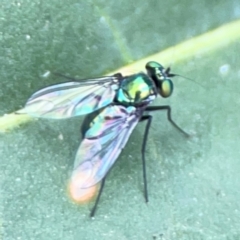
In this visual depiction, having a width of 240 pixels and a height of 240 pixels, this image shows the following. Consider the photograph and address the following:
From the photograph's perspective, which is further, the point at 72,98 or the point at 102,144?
the point at 72,98

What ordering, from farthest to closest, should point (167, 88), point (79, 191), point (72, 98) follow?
1. point (72, 98)
2. point (167, 88)
3. point (79, 191)

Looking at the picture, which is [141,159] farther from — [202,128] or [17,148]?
[17,148]

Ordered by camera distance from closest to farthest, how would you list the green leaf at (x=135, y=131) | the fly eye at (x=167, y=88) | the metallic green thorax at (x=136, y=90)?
the green leaf at (x=135, y=131), the fly eye at (x=167, y=88), the metallic green thorax at (x=136, y=90)

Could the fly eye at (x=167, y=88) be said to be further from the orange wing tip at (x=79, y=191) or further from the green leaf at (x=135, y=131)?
the orange wing tip at (x=79, y=191)

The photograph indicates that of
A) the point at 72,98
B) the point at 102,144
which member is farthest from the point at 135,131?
the point at 72,98

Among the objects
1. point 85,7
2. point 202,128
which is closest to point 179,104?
point 202,128

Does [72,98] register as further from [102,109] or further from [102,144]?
[102,144]

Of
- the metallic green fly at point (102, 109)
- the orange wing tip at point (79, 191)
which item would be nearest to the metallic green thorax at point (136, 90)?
the metallic green fly at point (102, 109)
